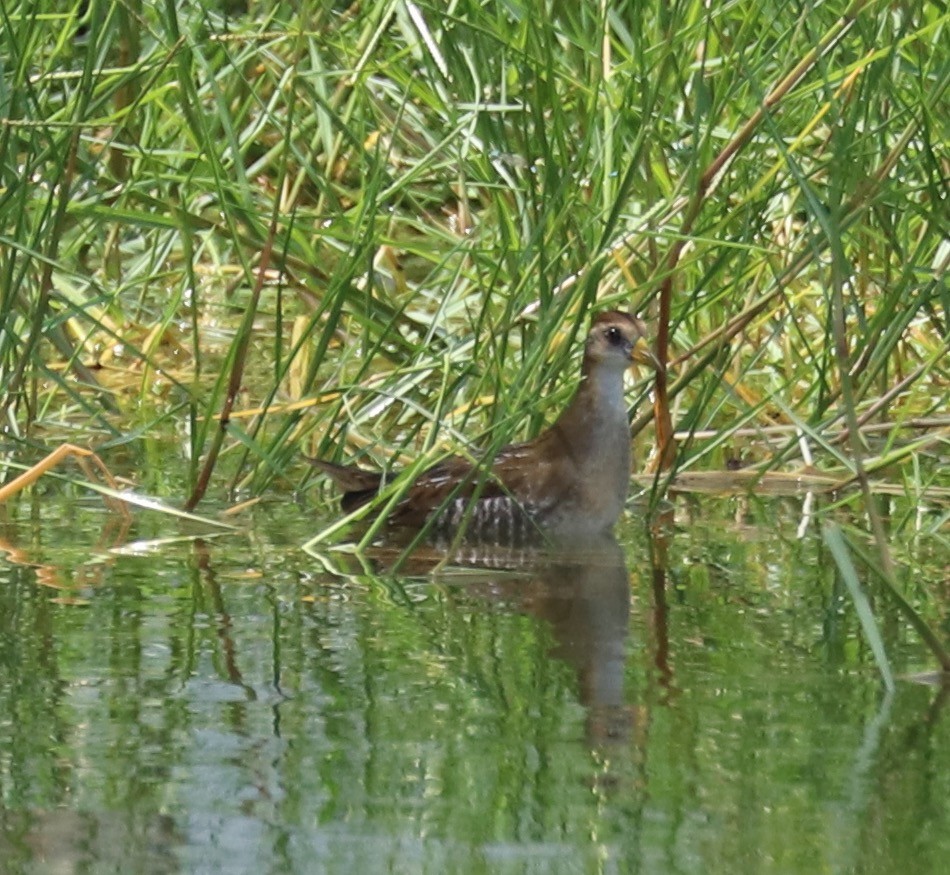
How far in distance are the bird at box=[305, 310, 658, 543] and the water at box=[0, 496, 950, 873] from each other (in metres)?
0.24

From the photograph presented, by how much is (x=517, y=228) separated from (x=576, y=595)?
1.55 meters

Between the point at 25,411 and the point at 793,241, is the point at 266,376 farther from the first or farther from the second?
the point at 793,241

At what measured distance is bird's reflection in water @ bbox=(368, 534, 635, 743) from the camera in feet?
13.3

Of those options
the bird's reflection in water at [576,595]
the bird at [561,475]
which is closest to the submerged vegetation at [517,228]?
the bird at [561,475]

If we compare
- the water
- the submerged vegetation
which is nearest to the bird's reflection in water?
the water

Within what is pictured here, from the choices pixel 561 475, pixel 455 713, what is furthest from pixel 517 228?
pixel 455 713

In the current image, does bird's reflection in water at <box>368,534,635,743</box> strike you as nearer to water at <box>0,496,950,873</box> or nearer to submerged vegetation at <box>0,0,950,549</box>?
water at <box>0,496,950,873</box>

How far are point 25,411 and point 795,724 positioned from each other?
10.8 feet

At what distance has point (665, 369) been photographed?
582 cm

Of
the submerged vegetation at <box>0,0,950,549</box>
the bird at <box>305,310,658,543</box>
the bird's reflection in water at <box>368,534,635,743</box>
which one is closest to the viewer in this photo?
the bird's reflection in water at <box>368,534,635,743</box>

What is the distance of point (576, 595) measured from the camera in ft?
16.4

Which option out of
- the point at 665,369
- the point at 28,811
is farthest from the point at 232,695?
the point at 665,369

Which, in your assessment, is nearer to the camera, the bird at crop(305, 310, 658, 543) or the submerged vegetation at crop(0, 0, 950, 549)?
the submerged vegetation at crop(0, 0, 950, 549)

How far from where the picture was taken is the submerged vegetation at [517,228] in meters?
5.15
